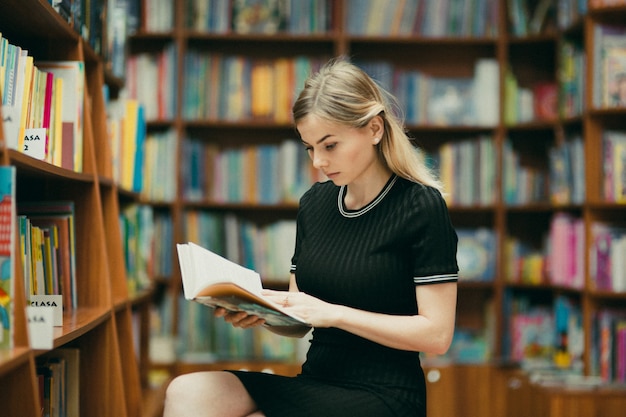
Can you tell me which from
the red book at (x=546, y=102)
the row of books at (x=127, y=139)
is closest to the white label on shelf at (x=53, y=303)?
the row of books at (x=127, y=139)

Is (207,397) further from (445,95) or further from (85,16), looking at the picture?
(445,95)

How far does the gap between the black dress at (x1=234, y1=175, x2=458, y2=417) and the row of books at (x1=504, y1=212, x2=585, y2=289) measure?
1712mm

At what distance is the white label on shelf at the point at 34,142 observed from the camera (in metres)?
1.69

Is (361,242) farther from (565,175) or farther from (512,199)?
(512,199)

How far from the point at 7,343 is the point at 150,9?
278 cm

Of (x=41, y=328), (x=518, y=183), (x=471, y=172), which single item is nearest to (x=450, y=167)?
(x=471, y=172)

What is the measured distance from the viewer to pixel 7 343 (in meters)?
1.29

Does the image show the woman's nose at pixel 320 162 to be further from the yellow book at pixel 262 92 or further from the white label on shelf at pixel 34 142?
the yellow book at pixel 262 92

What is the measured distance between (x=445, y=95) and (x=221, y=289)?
8.63 ft

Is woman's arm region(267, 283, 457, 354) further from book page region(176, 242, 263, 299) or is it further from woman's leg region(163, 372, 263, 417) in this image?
woman's leg region(163, 372, 263, 417)

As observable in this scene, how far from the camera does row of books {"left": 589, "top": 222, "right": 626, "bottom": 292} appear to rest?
3041 mm

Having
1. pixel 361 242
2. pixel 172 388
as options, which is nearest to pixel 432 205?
pixel 361 242

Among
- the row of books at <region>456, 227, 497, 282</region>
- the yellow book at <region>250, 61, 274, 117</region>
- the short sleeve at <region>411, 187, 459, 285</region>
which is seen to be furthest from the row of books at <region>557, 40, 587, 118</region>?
the short sleeve at <region>411, 187, 459, 285</region>

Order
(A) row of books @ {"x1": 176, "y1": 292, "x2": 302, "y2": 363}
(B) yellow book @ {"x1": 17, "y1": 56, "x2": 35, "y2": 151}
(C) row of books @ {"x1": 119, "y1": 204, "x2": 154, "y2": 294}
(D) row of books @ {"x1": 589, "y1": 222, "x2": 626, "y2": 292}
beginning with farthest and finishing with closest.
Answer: (A) row of books @ {"x1": 176, "y1": 292, "x2": 302, "y2": 363} < (D) row of books @ {"x1": 589, "y1": 222, "x2": 626, "y2": 292} < (C) row of books @ {"x1": 119, "y1": 204, "x2": 154, "y2": 294} < (B) yellow book @ {"x1": 17, "y1": 56, "x2": 35, "y2": 151}
